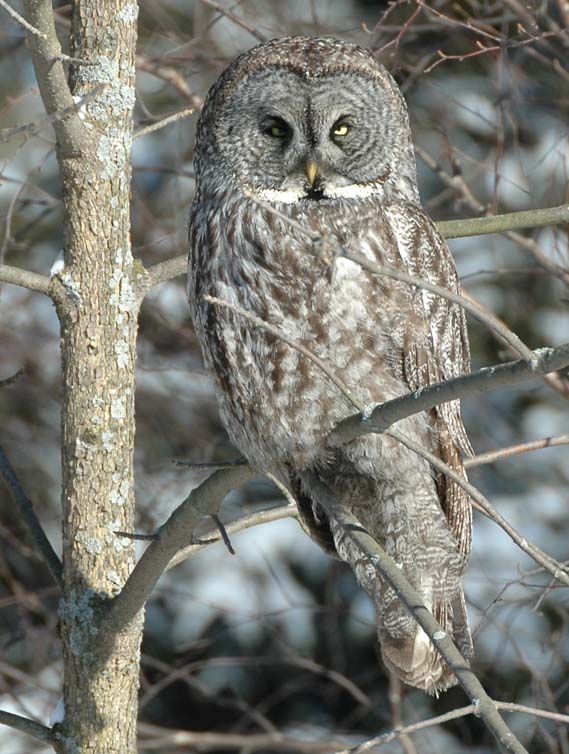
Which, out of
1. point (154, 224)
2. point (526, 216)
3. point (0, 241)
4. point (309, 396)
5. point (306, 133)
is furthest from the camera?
point (154, 224)

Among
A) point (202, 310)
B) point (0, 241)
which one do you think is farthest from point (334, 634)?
point (202, 310)

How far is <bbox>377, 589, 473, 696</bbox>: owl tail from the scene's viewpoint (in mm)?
3342

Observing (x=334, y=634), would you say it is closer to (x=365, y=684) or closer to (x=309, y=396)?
(x=365, y=684)

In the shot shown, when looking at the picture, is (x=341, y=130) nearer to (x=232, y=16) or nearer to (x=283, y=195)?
(x=283, y=195)

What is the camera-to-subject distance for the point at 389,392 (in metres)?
3.15

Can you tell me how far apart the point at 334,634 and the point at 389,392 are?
2.80 m

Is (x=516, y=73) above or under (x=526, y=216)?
above

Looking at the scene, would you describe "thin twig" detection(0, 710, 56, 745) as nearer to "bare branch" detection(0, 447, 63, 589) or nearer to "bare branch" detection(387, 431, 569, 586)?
"bare branch" detection(0, 447, 63, 589)

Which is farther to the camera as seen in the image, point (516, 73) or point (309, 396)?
point (516, 73)

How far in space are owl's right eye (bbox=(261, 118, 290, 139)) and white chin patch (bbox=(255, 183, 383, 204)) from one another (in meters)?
0.18

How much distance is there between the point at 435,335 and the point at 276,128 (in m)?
0.77

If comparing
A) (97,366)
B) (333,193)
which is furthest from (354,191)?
(97,366)

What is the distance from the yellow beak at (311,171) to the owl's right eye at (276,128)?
0.14 m

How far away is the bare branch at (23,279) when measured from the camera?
2729 mm
